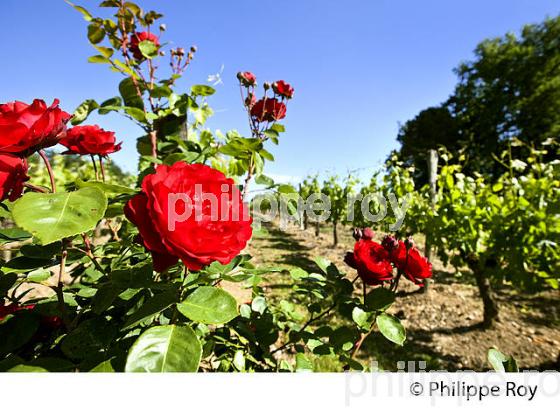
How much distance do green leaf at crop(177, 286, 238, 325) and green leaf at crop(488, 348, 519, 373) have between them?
23.1 inches

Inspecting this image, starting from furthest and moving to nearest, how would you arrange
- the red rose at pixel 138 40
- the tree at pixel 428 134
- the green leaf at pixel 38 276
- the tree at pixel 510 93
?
the tree at pixel 428 134, the tree at pixel 510 93, the red rose at pixel 138 40, the green leaf at pixel 38 276

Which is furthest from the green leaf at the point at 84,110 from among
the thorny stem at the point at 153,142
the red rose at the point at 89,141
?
the red rose at the point at 89,141

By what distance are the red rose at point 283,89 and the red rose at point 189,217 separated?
95 centimetres

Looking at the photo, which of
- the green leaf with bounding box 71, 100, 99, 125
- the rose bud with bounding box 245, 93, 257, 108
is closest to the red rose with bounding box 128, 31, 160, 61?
the green leaf with bounding box 71, 100, 99, 125

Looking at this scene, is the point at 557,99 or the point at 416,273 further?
the point at 557,99

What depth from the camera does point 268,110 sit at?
1.39 meters

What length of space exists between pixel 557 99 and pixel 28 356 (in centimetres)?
2536

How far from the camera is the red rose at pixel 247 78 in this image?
139cm

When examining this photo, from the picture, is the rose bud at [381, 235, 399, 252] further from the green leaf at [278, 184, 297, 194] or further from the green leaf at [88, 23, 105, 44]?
the green leaf at [88, 23, 105, 44]

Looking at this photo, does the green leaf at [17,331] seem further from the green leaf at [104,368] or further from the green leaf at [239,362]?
the green leaf at [239,362]

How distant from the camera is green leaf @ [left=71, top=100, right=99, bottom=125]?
1.12 m

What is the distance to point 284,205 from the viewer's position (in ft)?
3.79

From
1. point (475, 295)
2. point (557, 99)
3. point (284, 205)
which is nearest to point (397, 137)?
point (557, 99)

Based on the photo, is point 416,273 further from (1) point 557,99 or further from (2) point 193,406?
(1) point 557,99
